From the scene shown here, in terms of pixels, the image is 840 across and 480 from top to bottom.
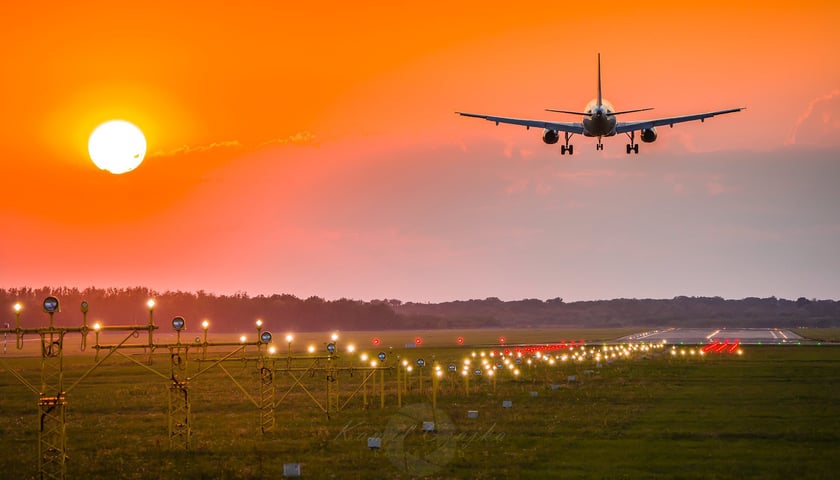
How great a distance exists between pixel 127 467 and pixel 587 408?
108ft

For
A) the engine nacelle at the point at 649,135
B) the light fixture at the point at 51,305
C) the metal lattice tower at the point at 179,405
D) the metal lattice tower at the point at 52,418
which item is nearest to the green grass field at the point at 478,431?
the metal lattice tower at the point at 179,405

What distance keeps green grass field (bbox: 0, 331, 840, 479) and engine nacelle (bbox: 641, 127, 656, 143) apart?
23771 millimetres

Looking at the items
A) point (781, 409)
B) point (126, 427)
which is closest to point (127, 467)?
point (126, 427)

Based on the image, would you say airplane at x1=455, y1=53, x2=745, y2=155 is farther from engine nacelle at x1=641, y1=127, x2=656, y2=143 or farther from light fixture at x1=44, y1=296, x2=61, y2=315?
light fixture at x1=44, y1=296, x2=61, y2=315

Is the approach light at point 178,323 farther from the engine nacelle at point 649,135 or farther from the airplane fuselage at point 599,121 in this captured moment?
the engine nacelle at point 649,135

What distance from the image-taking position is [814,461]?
4306cm

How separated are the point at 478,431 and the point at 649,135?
51.4 metres

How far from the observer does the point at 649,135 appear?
95.4 metres

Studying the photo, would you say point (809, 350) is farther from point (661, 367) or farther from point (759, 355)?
point (661, 367)

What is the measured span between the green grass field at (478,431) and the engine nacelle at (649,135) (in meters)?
23.8

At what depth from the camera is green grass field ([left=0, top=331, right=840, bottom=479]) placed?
4212cm

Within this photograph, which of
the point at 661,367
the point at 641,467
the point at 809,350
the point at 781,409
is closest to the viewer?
the point at 641,467

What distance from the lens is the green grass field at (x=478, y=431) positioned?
42125 millimetres

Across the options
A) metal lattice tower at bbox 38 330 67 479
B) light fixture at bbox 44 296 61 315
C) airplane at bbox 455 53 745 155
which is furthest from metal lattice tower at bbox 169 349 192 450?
airplane at bbox 455 53 745 155
